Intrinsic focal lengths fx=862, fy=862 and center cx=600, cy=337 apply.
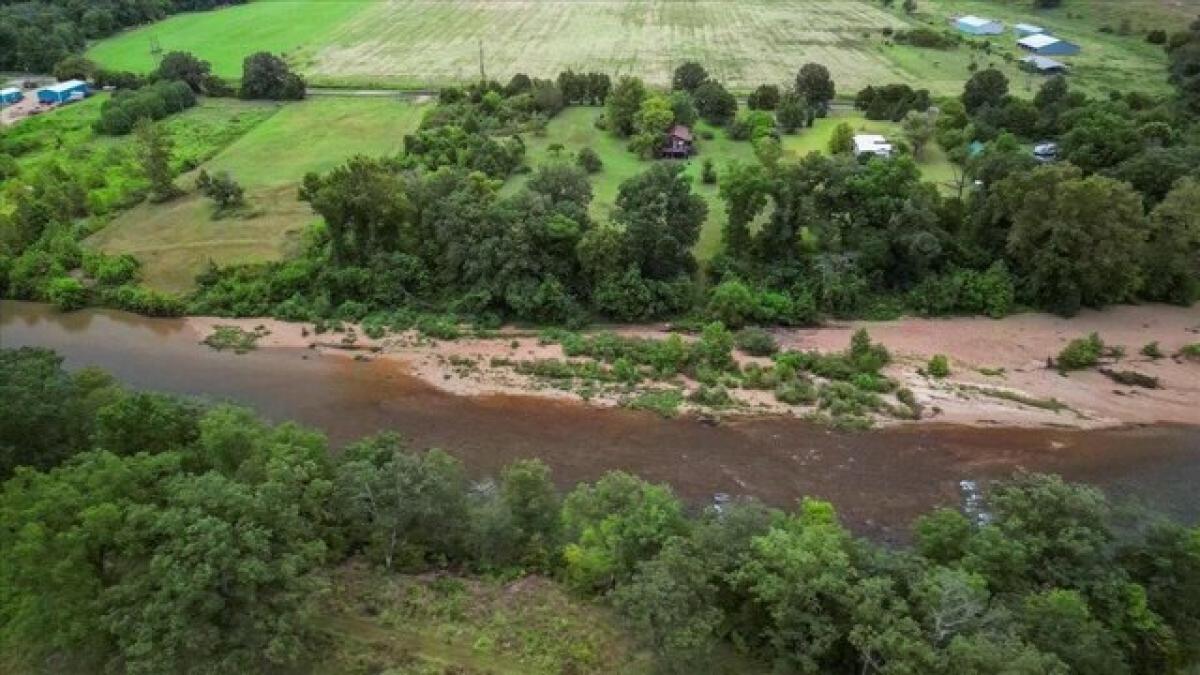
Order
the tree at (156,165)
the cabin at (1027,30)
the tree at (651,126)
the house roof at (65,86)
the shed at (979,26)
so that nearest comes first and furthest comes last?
the tree at (156,165), the tree at (651,126), the house roof at (65,86), the cabin at (1027,30), the shed at (979,26)

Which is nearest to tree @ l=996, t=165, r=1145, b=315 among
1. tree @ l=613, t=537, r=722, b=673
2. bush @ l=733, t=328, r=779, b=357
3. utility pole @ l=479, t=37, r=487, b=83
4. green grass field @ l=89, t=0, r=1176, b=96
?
bush @ l=733, t=328, r=779, b=357

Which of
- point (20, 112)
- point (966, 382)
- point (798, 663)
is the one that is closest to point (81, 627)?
point (798, 663)

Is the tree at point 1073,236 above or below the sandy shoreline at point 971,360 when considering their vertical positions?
above

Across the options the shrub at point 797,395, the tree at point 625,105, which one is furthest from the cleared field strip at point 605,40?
the shrub at point 797,395

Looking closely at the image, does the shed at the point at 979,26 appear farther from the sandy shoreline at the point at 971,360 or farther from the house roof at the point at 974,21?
the sandy shoreline at the point at 971,360

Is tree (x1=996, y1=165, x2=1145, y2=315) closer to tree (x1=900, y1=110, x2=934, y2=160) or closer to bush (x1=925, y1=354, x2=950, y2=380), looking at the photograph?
bush (x1=925, y1=354, x2=950, y2=380)

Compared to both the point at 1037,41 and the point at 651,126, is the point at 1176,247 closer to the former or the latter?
the point at 651,126
